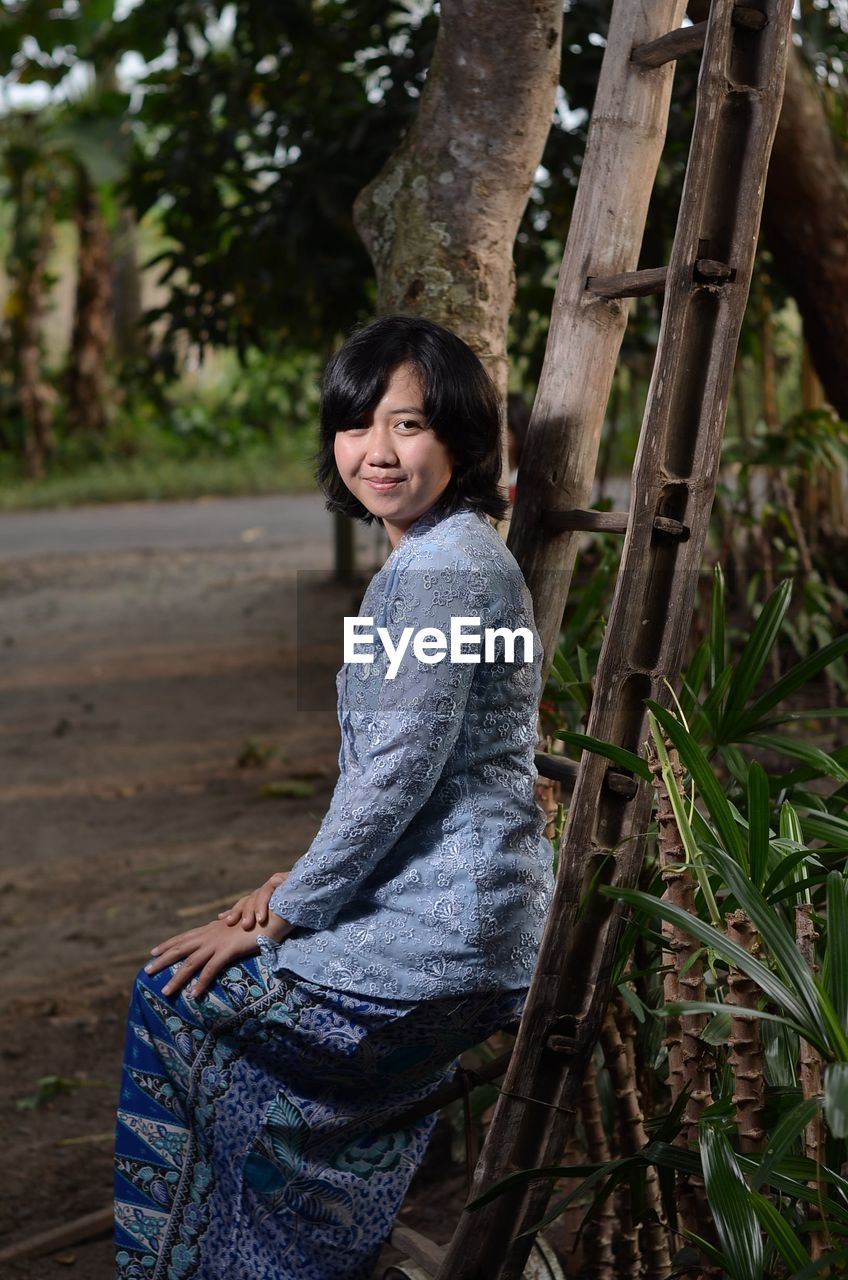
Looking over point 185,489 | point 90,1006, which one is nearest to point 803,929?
point 90,1006

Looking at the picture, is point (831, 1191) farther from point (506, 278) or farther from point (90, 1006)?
point (90, 1006)

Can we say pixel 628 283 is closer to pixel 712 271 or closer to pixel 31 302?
pixel 712 271

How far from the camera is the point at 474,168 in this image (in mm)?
2361

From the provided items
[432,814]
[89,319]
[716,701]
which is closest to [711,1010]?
[432,814]

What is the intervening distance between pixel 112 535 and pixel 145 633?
3683 mm

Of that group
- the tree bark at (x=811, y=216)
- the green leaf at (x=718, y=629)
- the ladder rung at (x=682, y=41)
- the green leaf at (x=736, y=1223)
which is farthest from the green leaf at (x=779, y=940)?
the tree bark at (x=811, y=216)

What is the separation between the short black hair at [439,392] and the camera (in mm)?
1788

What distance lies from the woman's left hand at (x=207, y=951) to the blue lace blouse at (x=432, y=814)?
1.0 inches

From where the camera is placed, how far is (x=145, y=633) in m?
7.82

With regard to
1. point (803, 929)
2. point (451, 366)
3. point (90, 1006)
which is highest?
point (451, 366)

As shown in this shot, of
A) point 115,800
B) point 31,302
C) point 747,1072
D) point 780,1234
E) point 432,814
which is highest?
point 31,302

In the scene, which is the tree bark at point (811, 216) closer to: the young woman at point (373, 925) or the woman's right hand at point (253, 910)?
the young woman at point (373, 925)

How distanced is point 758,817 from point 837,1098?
373 millimetres

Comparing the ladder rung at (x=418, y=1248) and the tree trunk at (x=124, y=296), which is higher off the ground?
the tree trunk at (x=124, y=296)
